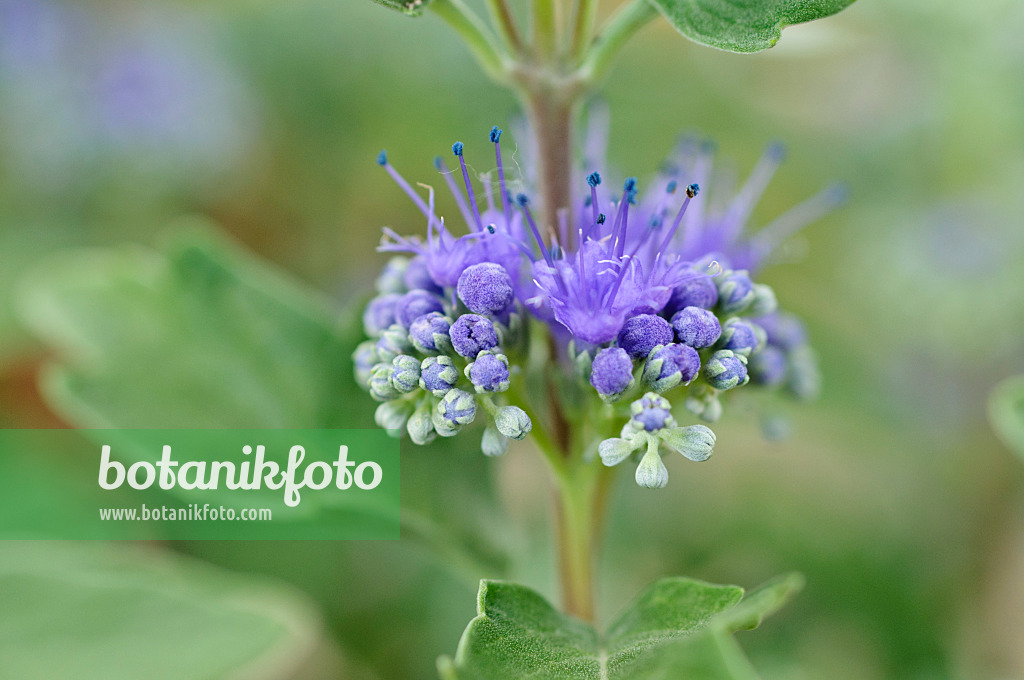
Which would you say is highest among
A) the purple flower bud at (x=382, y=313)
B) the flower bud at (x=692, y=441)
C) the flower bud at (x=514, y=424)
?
the purple flower bud at (x=382, y=313)

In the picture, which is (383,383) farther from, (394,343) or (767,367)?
(767,367)

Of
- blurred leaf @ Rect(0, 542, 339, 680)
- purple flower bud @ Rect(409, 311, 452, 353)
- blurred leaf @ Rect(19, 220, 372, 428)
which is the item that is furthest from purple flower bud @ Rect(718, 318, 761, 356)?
blurred leaf @ Rect(0, 542, 339, 680)

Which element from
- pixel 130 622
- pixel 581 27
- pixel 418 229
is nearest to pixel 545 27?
pixel 581 27

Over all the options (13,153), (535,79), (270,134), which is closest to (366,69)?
(270,134)

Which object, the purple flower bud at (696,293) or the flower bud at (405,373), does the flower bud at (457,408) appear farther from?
the purple flower bud at (696,293)

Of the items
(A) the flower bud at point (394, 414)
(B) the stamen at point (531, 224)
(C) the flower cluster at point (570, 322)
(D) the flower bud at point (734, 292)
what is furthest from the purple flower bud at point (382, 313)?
(D) the flower bud at point (734, 292)

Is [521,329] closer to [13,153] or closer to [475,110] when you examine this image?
[475,110]
